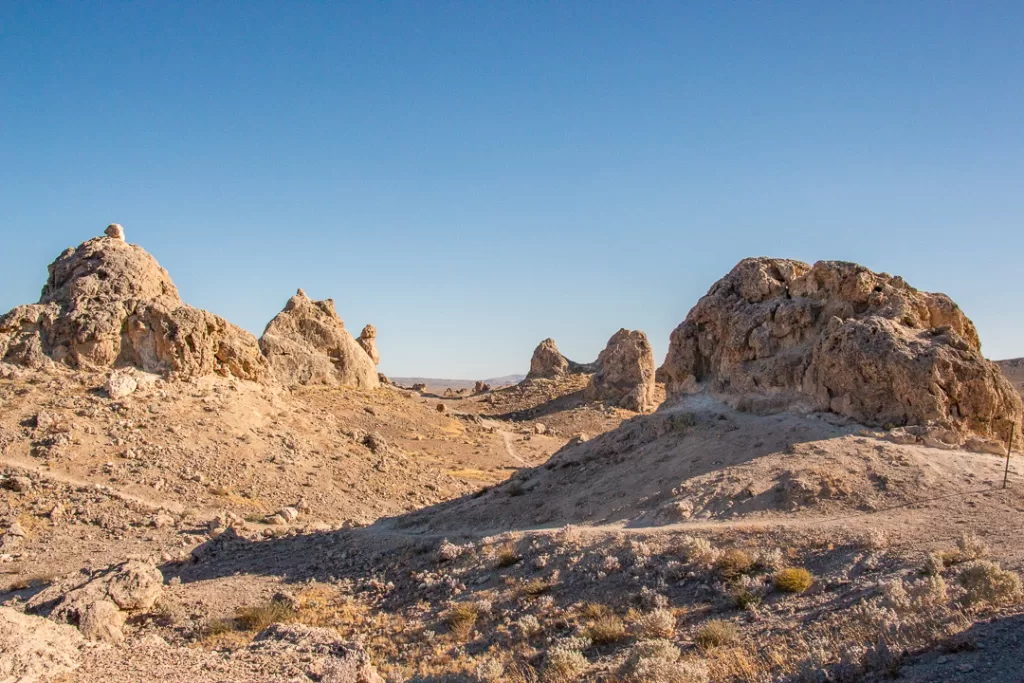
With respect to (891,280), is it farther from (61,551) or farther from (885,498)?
(61,551)

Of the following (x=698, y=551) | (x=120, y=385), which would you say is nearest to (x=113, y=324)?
(x=120, y=385)

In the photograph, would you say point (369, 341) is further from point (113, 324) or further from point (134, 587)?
point (134, 587)

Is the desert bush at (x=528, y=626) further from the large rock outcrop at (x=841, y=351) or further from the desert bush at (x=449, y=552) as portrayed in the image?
the large rock outcrop at (x=841, y=351)

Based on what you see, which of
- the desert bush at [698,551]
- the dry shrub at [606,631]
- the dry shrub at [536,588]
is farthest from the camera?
the dry shrub at [536,588]

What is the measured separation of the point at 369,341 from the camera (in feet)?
149

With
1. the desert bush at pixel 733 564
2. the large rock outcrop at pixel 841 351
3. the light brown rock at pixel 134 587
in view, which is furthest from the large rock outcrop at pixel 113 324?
the desert bush at pixel 733 564

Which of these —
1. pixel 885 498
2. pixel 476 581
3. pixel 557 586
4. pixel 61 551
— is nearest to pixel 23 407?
pixel 61 551

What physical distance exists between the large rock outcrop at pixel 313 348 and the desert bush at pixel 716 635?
2792 cm

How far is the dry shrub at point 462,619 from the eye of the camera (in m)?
10.3

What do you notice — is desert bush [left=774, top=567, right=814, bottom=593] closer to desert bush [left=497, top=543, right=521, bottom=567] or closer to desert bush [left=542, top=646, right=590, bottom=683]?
desert bush [left=542, top=646, right=590, bottom=683]

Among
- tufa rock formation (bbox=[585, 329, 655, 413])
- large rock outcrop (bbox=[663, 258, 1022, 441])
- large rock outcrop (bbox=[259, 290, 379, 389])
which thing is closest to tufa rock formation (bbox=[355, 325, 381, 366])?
large rock outcrop (bbox=[259, 290, 379, 389])

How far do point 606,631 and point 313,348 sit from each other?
29152 millimetres

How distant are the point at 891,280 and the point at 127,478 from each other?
730 inches

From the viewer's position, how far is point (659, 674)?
284 inches
